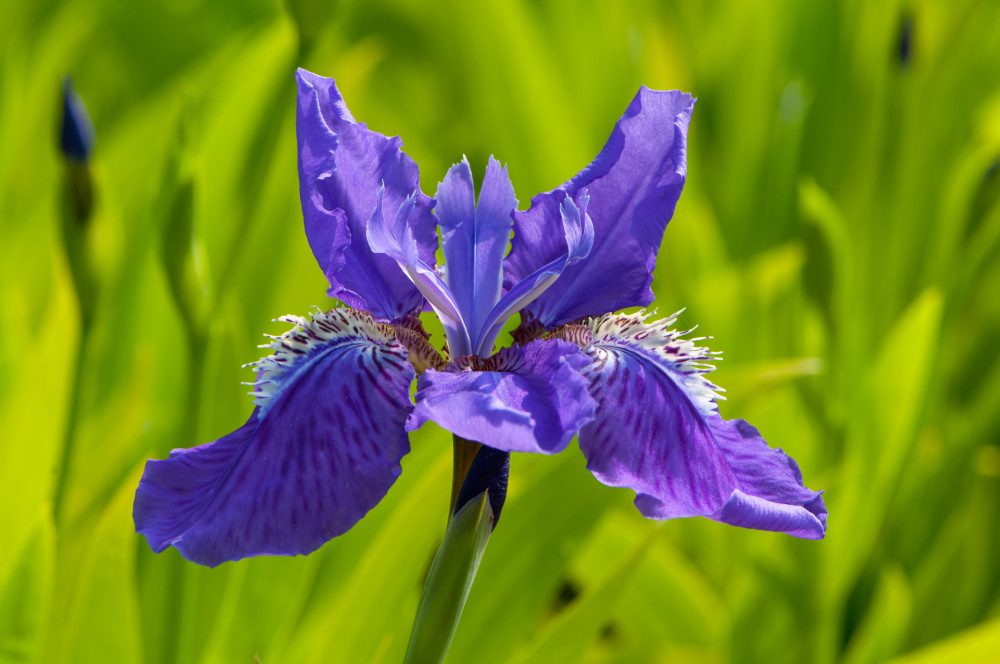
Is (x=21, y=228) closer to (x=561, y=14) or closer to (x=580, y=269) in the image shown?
(x=561, y=14)

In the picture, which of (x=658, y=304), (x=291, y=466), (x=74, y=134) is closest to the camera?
(x=291, y=466)

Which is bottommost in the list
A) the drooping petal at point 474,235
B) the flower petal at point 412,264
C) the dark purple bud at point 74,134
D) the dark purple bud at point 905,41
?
the flower petal at point 412,264

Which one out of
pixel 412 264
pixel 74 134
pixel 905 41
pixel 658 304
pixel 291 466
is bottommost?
pixel 291 466

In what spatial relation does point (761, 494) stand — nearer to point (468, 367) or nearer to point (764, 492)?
point (764, 492)

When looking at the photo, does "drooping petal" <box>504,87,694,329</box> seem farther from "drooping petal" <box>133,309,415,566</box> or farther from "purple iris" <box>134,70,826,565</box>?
"drooping petal" <box>133,309,415,566</box>

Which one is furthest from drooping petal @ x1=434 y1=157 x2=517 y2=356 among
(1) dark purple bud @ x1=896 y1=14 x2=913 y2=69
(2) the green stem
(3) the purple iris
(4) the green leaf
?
(1) dark purple bud @ x1=896 y1=14 x2=913 y2=69

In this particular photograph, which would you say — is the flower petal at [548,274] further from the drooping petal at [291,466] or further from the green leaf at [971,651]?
the green leaf at [971,651]

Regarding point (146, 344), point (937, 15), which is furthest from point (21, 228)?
point (937, 15)

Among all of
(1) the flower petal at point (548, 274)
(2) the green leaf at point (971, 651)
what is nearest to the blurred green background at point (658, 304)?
(2) the green leaf at point (971, 651)

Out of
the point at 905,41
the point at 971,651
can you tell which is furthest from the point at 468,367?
the point at 905,41
